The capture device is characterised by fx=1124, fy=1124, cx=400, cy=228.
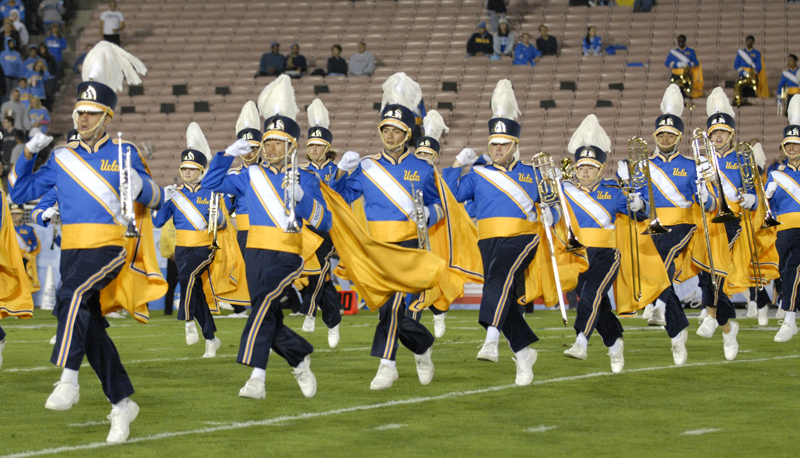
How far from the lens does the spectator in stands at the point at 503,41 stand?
2442cm

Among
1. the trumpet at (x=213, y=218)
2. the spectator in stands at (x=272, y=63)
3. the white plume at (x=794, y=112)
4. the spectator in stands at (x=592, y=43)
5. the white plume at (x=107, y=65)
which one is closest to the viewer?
the white plume at (x=107, y=65)

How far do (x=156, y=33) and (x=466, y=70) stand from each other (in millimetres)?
7842

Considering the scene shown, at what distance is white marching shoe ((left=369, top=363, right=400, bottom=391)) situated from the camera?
7723 mm

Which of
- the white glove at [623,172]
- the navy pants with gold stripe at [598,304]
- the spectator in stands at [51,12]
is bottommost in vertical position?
the navy pants with gold stripe at [598,304]

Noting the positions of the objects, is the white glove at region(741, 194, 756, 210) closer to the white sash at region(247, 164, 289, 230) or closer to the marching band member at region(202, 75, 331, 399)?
the marching band member at region(202, 75, 331, 399)

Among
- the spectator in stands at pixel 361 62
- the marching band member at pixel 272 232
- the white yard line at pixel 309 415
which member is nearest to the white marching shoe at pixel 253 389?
the marching band member at pixel 272 232

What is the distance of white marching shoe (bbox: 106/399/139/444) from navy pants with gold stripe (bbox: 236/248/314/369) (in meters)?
1.16

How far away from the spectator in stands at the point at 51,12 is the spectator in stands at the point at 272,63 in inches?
→ 225

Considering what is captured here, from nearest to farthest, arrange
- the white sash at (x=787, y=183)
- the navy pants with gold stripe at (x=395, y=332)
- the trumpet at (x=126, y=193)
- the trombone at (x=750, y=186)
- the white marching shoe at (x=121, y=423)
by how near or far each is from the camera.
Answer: the white marching shoe at (x=121, y=423), the trumpet at (x=126, y=193), the navy pants with gold stripe at (x=395, y=332), the white sash at (x=787, y=183), the trombone at (x=750, y=186)

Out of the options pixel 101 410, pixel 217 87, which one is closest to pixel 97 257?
pixel 101 410

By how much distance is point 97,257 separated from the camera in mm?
6367

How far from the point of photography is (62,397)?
6.12 metres

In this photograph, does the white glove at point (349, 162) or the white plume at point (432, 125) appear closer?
the white glove at point (349, 162)

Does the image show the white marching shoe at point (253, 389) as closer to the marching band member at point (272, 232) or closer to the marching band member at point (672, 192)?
the marching band member at point (272, 232)
